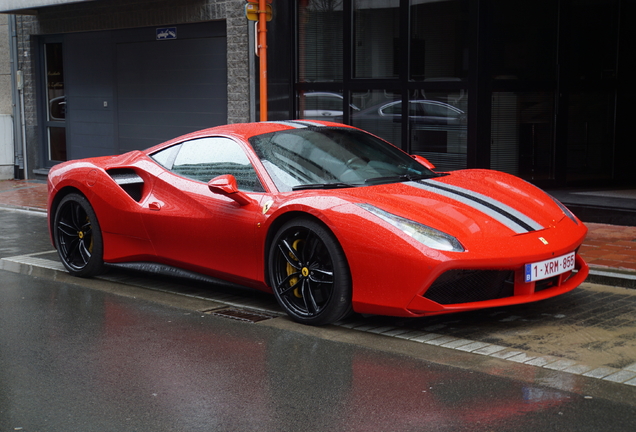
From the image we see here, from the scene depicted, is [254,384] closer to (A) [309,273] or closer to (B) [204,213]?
(A) [309,273]

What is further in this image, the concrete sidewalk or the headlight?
the concrete sidewalk

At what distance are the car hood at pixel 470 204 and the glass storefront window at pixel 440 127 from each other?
15.3 ft

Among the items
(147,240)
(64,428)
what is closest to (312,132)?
(147,240)

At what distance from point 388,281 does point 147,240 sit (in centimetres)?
237

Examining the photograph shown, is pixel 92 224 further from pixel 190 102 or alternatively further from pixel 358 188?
pixel 190 102

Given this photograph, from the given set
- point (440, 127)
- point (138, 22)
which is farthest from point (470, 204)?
point (138, 22)

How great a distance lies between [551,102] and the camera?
1107 cm

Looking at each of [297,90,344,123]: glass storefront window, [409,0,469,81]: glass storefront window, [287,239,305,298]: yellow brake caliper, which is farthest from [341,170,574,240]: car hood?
[297,90,344,123]: glass storefront window

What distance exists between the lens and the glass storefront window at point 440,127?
34.9 feet

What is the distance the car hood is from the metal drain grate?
42.0 inches

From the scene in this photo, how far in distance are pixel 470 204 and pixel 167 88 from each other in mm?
9745

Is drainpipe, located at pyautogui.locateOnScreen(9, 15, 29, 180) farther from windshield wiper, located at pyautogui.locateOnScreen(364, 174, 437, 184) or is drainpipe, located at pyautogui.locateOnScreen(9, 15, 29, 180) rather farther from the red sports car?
windshield wiper, located at pyautogui.locateOnScreen(364, 174, 437, 184)

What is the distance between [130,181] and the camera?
266 inches

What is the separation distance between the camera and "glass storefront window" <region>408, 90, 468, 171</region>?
10.6 metres
